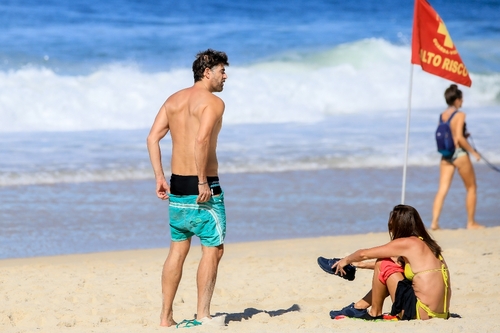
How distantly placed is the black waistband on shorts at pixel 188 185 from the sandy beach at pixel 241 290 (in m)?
0.83

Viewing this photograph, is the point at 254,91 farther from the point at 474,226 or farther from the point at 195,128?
the point at 195,128

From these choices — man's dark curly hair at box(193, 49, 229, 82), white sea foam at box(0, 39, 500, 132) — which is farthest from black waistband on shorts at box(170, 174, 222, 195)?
white sea foam at box(0, 39, 500, 132)

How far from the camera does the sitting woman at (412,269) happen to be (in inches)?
212

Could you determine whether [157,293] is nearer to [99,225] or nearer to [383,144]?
[99,225]

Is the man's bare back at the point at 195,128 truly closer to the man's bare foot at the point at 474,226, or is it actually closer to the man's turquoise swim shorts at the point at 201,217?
the man's turquoise swim shorts at the point at 201,217

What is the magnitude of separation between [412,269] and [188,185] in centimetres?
149

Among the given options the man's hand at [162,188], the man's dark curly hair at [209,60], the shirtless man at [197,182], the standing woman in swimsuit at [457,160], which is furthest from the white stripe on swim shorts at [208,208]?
the standing woman in swimsuit at [457,160]

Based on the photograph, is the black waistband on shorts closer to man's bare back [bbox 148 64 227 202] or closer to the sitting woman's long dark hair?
man's bare back [bbox 148 64 227 202]

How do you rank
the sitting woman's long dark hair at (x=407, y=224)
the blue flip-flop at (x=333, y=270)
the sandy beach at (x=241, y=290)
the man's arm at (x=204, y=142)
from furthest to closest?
the sandy beach at (x=241, y=290) < the blue flip-flop at (x=333, y=270) < the sitting woman's long dark hair at (x=407, y=224) < the man's arm at (x=204, y=142)

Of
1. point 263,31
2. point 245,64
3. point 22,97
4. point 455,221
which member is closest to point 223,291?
point 455,221

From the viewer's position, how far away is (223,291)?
6.82 m

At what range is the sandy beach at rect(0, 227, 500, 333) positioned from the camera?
18.5ft

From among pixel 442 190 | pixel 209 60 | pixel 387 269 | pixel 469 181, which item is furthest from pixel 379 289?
pixel 469 181

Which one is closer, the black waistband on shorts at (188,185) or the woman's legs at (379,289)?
the black waistband on shorts at (188,185)
